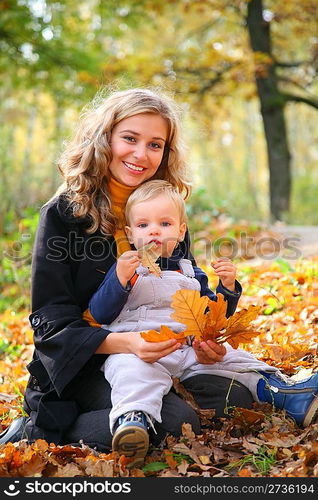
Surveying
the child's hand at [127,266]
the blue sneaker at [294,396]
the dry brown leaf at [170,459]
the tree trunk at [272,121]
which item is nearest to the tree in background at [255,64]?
the tree trunk at [272,121]

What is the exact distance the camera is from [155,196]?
2723 mm

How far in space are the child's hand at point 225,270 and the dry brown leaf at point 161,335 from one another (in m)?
0.40

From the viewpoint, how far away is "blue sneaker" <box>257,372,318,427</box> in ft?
8.16

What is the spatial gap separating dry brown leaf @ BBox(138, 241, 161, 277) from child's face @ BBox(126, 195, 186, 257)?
0.08 m

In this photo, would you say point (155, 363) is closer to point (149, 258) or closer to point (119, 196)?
point (149, 258)

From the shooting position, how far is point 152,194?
2736 mm

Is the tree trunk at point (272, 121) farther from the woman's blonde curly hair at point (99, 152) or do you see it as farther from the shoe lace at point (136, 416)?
the shoe lace at point (136, 416)

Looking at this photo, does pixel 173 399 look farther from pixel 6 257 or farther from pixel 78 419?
pixel 6 257

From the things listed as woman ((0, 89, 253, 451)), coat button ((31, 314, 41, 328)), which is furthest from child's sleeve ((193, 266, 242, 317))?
coat button ((31, 314, 41, 328))

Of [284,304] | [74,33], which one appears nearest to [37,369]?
[284,304]

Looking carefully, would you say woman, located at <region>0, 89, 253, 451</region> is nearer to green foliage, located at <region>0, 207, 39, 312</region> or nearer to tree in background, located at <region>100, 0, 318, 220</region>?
green foliage, located at <region>0, 207, 39, 312</region>

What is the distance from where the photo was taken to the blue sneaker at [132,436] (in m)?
2.17

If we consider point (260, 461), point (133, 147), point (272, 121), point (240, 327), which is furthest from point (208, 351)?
point (272, 121)

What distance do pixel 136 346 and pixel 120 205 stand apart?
0.79 meters
